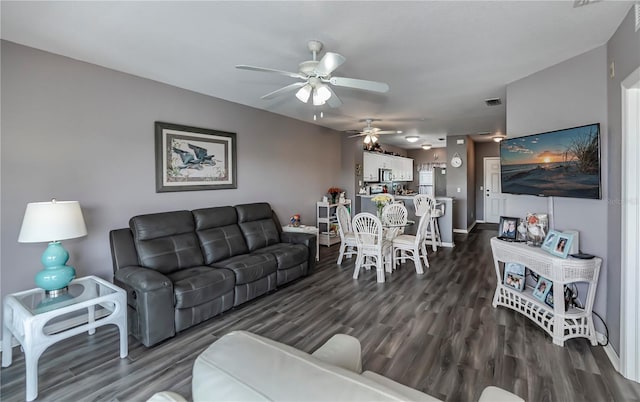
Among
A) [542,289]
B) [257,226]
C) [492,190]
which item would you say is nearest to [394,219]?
[257,226]

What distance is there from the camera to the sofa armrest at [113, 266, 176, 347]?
2564mm

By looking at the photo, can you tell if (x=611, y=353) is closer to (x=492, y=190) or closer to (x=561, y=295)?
(x=561, y=295)

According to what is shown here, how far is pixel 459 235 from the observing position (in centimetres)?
771

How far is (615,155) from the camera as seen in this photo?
92.0 inches

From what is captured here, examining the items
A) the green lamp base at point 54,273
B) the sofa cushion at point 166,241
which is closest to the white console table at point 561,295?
the sofa cushion at point 166,241

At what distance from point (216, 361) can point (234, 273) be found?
8.48ft

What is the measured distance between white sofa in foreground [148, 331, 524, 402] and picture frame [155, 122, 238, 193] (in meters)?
3.35

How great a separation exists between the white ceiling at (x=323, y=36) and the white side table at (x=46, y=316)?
2160mm

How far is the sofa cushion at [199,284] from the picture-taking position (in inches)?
109

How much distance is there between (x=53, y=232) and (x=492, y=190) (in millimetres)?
10161

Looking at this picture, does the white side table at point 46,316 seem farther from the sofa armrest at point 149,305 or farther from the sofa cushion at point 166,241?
the sofa cushion at point 166,241

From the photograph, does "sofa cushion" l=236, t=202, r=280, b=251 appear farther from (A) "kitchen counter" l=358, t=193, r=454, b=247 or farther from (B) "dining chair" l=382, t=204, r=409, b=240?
(A) "kitchen counter" l=358, t=193, r=454, b=247

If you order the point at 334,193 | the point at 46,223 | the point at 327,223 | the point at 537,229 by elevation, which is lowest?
the point at 327,223

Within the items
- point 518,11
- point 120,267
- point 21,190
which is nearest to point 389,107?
point 518,11
